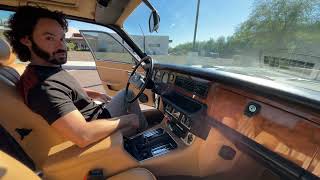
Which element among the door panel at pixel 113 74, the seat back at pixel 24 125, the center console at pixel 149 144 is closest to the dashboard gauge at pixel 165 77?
the center console at pixel 149 144

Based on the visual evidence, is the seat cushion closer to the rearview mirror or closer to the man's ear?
the man's ear

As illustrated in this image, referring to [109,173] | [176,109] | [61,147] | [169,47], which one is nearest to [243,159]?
[176,109]

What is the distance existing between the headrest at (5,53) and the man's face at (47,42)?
415mm

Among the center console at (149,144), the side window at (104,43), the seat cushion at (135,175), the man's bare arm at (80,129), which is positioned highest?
the side window at (104,43)

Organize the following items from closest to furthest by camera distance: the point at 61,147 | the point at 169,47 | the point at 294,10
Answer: the point at 61,147, the point at 294,10, the point at 169,47

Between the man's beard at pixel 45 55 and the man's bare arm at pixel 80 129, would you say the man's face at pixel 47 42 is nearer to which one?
the man's beard at pixel 45 55

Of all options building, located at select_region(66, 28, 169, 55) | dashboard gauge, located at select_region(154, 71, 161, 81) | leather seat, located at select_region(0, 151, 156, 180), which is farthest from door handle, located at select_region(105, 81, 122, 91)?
leather seat, located at select_region(0, 151, 156, 180)

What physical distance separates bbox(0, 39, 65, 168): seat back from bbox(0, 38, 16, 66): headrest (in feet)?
0.93

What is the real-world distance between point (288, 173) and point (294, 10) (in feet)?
4.14

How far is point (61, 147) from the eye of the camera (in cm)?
183

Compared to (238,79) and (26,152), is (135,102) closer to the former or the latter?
(26,152)

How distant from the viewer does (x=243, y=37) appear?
94.1 inches

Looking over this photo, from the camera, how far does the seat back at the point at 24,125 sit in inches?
68.7

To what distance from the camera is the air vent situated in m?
1.80
